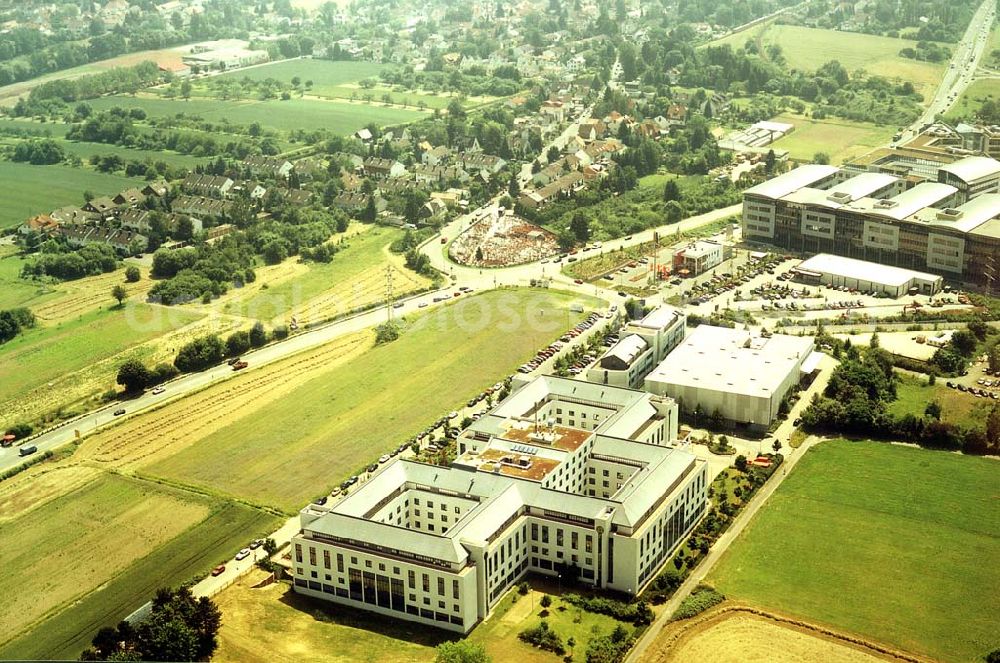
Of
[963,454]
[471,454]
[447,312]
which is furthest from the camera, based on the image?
[447,312]

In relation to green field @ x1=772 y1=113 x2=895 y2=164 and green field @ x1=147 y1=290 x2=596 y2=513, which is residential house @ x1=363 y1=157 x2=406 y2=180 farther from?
green field @ x1=772 y1=113 x2=895 y2=164

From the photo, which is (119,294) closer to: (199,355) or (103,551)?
(199,355)

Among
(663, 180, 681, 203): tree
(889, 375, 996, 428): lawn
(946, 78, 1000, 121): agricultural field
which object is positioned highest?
(946, 78, 1000, 121): agricultural field

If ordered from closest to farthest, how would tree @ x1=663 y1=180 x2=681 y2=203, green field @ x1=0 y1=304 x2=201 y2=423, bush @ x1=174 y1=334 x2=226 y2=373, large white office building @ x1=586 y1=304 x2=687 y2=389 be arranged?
large white office building @ x1=586 y1=304 x2=687 y2=389
green field @ x1=0 y1=304 x2=201 y2=423
bush @ x1=174 y1=334 x2=226 y2=373
tree @ x1=663 y1=180 x2=681 y2=203

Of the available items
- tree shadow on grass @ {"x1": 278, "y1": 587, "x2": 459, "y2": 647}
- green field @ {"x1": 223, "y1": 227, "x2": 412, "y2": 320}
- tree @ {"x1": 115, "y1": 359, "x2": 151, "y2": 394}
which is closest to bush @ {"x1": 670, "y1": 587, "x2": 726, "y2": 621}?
tree shadow on grass @ {"x1": 278, "y1": 587, "x2": 459, "y2": 647}

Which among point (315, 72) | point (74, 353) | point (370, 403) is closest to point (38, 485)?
point (74, 353)

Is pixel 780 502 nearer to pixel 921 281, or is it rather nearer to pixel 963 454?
pixel 963 454

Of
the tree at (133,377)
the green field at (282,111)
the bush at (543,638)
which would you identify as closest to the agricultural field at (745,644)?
the bush at (543,638)

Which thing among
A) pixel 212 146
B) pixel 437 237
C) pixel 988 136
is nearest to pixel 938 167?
pixel 988 136
